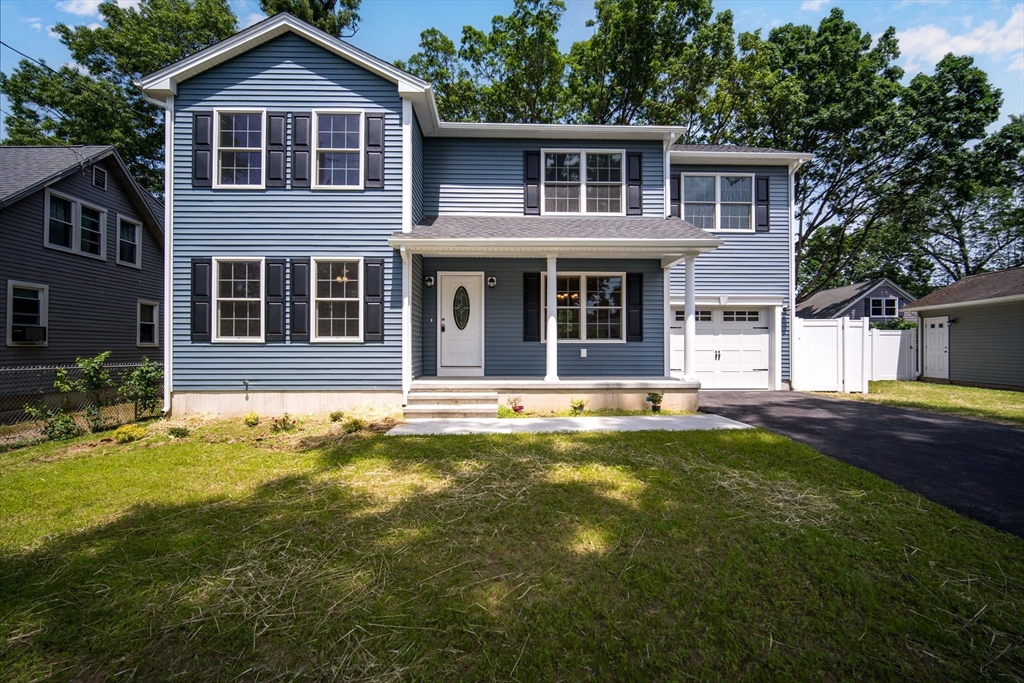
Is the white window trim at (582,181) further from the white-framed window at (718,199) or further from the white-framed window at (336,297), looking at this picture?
the white-framed window at (336,297)

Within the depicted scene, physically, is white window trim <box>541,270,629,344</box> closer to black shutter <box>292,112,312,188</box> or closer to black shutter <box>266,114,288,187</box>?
black shutter <box>292,112,312,188</box>

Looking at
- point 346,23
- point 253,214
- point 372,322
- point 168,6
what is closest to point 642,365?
point 372,322

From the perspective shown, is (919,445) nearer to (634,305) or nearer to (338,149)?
(634,305)

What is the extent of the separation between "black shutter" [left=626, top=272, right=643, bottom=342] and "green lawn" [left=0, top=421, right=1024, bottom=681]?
16.6 ft

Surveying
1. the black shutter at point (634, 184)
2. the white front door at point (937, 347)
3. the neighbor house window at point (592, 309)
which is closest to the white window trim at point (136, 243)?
the neighbor house window at point (592, 309)

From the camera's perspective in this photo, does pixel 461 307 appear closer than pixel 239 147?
No

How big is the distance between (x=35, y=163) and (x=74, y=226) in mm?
1839

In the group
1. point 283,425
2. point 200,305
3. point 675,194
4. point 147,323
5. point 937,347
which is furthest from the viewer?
point 937,347

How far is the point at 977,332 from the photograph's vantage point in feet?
44.5

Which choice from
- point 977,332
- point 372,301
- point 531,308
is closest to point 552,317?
point 531,308

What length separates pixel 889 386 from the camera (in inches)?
504

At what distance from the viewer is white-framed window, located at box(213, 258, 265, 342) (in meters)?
7.94

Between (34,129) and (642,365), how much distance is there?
82.3 ft

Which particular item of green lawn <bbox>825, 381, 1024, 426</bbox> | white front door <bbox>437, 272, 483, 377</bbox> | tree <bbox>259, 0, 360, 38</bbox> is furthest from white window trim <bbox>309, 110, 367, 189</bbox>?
tree <bbox>259, 0, 360, 38</bbox>
